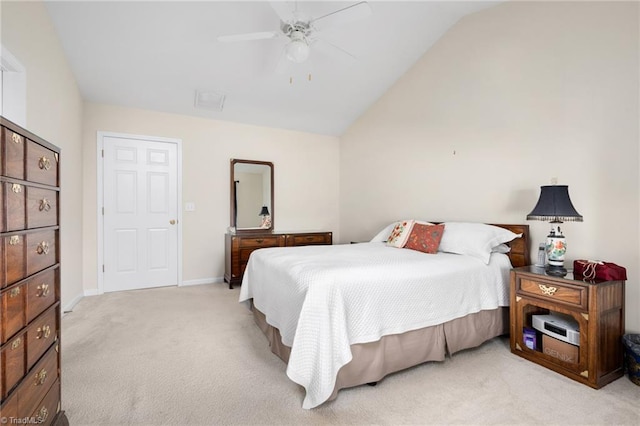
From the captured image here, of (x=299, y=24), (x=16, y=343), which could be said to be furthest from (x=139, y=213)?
(x=16, y=343)

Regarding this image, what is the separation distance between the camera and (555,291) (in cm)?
205

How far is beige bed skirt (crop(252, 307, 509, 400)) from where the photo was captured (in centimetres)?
182

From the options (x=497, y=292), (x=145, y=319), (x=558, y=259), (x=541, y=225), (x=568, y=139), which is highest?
(x=568, y=139)

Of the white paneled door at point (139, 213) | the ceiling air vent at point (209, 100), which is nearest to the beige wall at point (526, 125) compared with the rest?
the ceiling air vent at point (209, 100)

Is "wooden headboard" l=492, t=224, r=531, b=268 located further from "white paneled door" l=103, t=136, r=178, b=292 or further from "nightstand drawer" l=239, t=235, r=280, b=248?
"white paneled door" l=103, t=136, r=178, b=292

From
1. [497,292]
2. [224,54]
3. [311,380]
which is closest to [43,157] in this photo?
[311,380]

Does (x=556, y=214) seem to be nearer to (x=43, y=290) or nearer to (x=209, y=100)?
(x=43, y=290)

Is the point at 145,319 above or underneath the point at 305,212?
underneath

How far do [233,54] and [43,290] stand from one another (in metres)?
2.94

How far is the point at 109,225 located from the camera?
3934 mm

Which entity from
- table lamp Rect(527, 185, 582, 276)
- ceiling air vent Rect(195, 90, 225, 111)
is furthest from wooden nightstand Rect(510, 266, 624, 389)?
ceiling air vent Rect(195, 90, 225, 111)

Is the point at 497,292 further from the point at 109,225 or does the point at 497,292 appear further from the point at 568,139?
the point at 109,225

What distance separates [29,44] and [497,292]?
4092 millimetres

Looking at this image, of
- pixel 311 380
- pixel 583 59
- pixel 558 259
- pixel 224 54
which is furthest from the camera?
pixel 224 54
